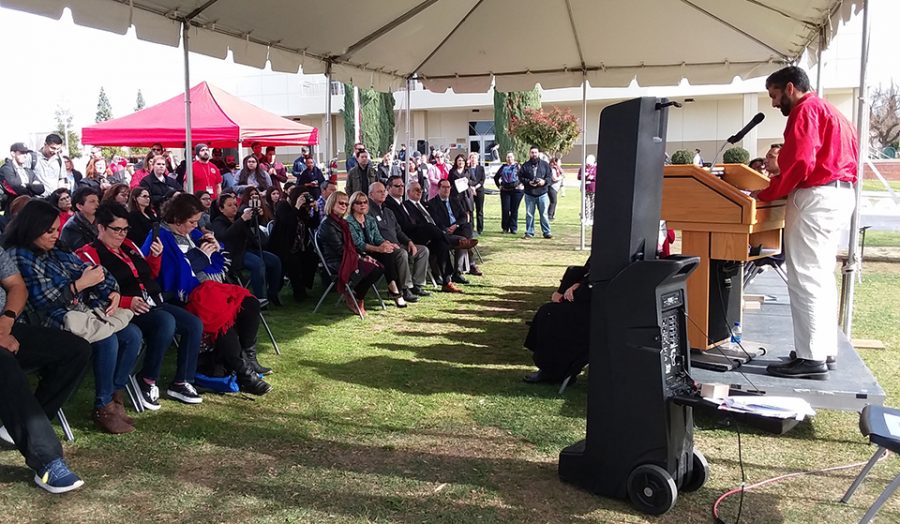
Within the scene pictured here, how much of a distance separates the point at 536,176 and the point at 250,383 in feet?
33.7

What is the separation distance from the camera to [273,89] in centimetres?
5081

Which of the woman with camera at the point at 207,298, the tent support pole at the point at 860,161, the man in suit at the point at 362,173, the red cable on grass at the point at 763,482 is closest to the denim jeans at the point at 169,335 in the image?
the woman with camera at the point at 207,298

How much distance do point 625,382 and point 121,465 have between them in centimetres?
256

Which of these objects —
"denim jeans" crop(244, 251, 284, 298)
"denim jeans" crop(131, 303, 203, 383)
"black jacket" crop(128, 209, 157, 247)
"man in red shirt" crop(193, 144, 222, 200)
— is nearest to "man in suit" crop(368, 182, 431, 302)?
"denim jeans" crop(244, 251, 284, 298)

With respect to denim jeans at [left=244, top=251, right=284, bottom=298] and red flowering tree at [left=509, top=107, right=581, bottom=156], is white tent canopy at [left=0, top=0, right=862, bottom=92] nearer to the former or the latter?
denim jeans at [left=244, top=251, right=284, bottom=298]

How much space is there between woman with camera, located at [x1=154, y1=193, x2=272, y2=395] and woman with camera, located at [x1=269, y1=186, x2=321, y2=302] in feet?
10.2

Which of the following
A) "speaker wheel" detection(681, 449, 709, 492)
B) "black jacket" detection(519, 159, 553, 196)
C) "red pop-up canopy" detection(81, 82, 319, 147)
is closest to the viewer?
"speaker wheel" detection(681, 449, 709, 492)

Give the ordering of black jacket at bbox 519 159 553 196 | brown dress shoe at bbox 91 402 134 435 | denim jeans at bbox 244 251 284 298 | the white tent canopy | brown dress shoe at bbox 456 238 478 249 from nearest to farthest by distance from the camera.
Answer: brown dress shoe at bbox 91 402 134 435, the white tent canopy, denim jeans at bbox 244 251 284 298, brown dress shoe at bbox 456 238 478 249, black jacket at bbox 519 159 553 196

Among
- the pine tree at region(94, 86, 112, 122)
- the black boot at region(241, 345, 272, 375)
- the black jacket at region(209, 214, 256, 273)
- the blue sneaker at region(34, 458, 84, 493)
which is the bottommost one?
the blue sneaker at region(34, 458, 84, 493)

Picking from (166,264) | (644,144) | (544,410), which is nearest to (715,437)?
(544,410)

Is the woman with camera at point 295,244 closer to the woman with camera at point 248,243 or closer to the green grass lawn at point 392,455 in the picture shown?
the woman with camera at point 248,243

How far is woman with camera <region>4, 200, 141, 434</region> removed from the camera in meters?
3.82

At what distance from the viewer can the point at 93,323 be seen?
3.94 metres

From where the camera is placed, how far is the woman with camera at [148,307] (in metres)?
4.34
